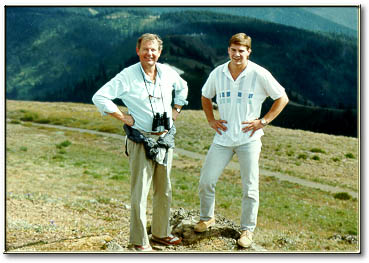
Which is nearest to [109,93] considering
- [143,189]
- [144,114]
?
[144,114]

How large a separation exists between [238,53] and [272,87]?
0.56m

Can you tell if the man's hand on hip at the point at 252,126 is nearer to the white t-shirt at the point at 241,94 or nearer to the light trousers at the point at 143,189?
the white t-shirt at the point at 241,94

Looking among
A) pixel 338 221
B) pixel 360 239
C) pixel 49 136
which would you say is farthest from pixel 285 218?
pixel 49 136

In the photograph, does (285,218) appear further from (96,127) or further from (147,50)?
(96,127)

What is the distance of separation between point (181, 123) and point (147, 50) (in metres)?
39.4

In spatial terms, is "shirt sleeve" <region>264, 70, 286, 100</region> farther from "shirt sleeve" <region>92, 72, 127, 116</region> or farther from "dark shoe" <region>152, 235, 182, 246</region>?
"dark shoe" <region>152, 235, 182, 246</region>

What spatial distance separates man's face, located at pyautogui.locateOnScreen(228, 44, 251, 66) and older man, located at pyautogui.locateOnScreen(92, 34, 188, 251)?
71cm

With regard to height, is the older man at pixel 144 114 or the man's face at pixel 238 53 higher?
the man's face at pixel 238 53

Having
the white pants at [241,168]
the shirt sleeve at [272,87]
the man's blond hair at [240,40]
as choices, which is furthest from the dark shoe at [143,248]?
the man's blond hair at [240,40]

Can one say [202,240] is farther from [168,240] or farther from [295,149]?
[295,149]

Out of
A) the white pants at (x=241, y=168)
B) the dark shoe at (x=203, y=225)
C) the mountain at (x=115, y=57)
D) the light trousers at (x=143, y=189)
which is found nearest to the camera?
the light trousers at (x=143, y=189)

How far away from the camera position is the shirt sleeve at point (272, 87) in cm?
532

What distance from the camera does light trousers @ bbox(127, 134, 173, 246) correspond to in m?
5.32

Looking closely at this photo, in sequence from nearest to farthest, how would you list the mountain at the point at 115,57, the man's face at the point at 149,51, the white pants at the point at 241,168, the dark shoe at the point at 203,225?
the man's face at the point at 149,51 < the white pants at the point at 241,168 < the dark shoe at the point at 203,225 < the mountain at the point at 115,57
